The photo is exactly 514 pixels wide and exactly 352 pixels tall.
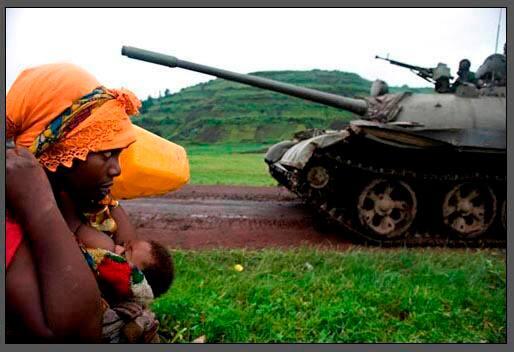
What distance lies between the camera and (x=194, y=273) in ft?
17.1

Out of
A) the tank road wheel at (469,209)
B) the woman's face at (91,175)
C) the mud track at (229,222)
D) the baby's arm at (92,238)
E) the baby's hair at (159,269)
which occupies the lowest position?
the mud track at (229,222)

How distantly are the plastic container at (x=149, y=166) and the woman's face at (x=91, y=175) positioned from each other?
0.74 feet

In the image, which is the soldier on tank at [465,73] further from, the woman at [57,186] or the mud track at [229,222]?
the woman at [57,186]

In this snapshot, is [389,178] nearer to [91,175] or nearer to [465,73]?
[465,73]

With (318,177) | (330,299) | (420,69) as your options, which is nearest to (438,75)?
(420,69)

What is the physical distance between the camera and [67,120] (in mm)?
1375

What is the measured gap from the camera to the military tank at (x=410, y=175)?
7.70 metres

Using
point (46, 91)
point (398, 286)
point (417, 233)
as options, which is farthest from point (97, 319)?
point (417, 233)

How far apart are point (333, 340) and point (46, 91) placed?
2.81 metres

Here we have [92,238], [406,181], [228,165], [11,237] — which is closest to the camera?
[11,237]

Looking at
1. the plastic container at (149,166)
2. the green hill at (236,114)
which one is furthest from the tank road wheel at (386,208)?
the green hill at (236,114)

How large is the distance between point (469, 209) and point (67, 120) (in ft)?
24.9

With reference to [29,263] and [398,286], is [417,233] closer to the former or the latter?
[398,286]

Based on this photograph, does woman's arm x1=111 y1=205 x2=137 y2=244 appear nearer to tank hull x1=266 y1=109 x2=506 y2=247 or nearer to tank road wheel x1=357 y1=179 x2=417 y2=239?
tank hull x1=266 y1=109 x2=506 y2=247
